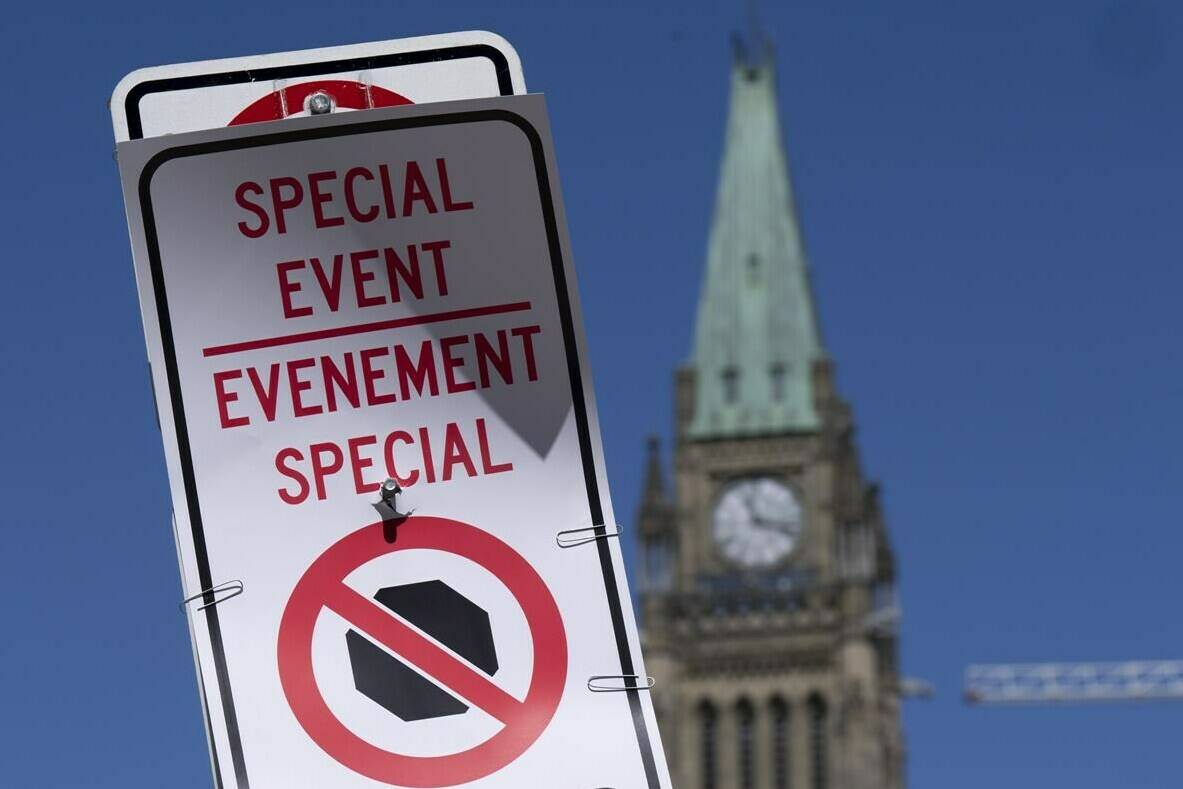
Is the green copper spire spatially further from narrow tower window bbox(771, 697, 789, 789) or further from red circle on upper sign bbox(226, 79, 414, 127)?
red circle on upper sign bbox(226, 79, 414, 127)

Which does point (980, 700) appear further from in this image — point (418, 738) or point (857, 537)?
point (418, 738)

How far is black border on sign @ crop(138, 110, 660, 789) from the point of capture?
3.90m

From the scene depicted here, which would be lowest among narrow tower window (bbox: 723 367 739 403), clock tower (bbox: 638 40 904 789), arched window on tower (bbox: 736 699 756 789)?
arched window on tower (bbox: 736 699 756 789)

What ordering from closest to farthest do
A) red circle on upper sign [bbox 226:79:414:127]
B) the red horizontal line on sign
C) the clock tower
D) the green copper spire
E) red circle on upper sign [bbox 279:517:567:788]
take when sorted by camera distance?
1. red circle on upper sign [bbox 279:517:567:788]
2. the red horizontal line on sign
3. red circle on upper sign [bbox 226:79:414:127]
4. the clock tower
5. the green copper spire

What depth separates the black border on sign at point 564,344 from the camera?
3904 mm

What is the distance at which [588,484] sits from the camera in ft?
13.1

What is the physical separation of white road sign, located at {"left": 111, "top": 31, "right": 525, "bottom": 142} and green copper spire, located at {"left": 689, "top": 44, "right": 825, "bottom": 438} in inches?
4767

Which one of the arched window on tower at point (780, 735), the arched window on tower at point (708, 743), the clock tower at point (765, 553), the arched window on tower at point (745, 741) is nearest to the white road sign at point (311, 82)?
the clock tower at point (765, 553)

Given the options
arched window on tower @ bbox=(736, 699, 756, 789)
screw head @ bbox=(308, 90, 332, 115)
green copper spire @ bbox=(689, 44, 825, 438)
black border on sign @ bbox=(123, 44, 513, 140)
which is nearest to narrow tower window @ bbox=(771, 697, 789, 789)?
arched window on tower @ bbox=(736, 699, 756, 789)

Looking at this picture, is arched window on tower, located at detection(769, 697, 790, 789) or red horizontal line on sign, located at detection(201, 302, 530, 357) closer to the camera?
red horizontal line on sign, located at detection(201, 302, 530, 357)

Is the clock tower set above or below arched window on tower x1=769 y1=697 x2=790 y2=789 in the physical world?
above

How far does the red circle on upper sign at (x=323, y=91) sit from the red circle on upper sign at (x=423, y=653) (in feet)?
1.99

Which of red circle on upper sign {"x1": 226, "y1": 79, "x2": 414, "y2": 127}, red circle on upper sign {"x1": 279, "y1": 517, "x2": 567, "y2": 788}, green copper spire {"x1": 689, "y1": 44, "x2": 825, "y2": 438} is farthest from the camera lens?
green copper spire {"x1": 689, "y1": 44, "x2": 825, "y2": 438}

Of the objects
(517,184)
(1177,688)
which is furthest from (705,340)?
(517,184)
